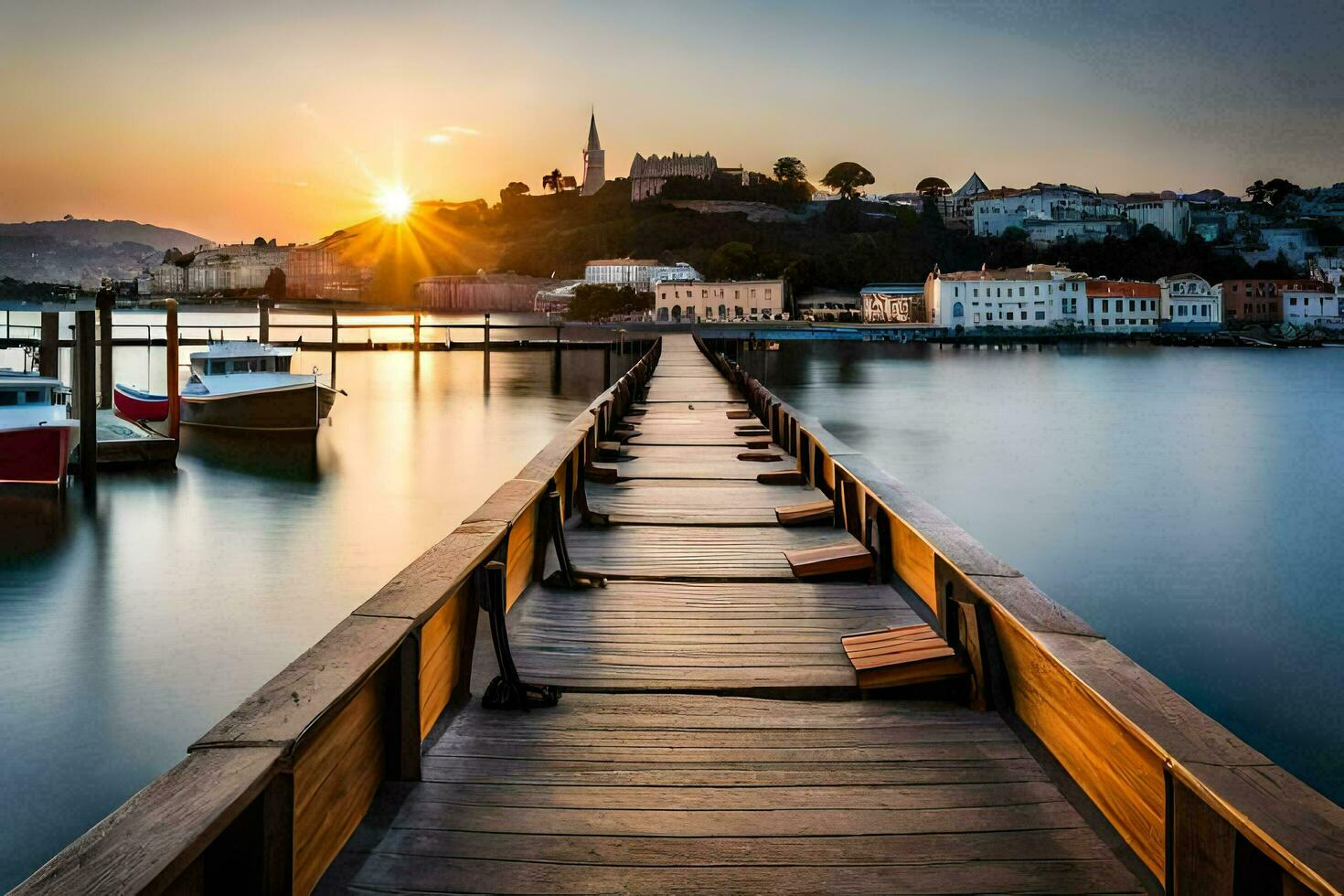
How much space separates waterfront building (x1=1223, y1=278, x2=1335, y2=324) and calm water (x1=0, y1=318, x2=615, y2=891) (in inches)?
5021

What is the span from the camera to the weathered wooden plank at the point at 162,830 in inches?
82.0

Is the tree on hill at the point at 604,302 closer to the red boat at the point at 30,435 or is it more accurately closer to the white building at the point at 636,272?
the white building at the point at 636,272

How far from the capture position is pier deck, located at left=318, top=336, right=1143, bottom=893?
A: 10.0 ft

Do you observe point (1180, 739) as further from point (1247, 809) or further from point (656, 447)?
point (656, 447)

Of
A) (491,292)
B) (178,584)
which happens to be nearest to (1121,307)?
(491,292)

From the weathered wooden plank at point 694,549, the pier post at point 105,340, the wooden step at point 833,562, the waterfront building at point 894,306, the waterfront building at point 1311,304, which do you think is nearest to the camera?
the wooden step at point 833,562

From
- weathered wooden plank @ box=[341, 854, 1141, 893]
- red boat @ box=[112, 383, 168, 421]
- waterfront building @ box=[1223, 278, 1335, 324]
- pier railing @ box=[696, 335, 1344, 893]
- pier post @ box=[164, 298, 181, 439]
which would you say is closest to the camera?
A: pier railing @ box=[696, 335, 1344, 893]

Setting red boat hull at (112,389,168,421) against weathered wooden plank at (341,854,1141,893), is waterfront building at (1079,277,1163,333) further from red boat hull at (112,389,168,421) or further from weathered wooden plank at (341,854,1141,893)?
weathered wooden plank at (341,854,1141,893)

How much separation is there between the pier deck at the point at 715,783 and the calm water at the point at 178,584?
4.22 m

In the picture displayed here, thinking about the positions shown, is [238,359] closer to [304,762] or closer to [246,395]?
[246,395]

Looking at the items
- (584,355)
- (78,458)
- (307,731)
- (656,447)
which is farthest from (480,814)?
(584,355)

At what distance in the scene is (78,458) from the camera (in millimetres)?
20078

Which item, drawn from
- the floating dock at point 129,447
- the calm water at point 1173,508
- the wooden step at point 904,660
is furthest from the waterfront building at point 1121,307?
the wooden step at point 904,660

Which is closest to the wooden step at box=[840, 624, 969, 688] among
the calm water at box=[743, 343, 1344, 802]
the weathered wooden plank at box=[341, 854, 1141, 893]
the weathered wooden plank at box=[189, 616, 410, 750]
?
the weathered wooden plank at box=[341, 854, 1141, 893]
